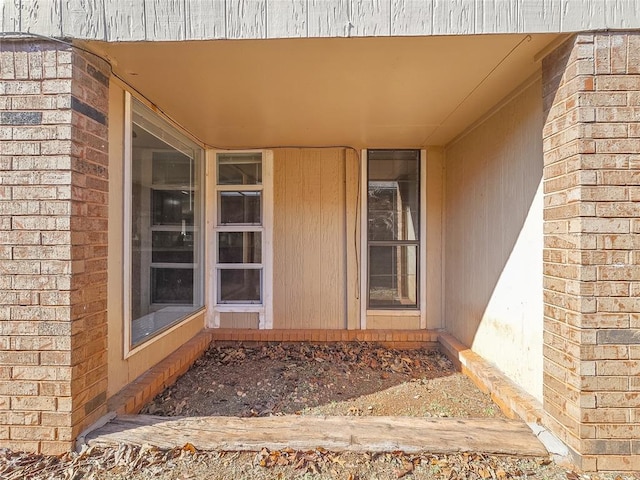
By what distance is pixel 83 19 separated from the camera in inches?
77.3

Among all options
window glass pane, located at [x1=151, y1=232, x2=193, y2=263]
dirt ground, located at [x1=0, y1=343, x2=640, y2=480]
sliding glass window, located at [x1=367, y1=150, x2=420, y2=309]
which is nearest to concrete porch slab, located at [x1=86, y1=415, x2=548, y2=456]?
dirt ground, located at [x1=0, y1=343, x2=640, y2=480]

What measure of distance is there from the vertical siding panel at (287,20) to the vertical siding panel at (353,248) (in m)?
2.34

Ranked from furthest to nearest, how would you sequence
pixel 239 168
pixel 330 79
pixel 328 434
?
1. pixel 239 168
2. pixel 330 79
3. pixel 328 434

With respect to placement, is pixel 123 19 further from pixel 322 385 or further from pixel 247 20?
pixel 322 385

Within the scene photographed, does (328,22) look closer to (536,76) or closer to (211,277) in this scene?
(536,76)

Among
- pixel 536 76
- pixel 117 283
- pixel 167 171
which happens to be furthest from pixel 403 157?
pixel 117 283

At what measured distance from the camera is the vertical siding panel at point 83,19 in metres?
1.96

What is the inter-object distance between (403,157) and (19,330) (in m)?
3.94

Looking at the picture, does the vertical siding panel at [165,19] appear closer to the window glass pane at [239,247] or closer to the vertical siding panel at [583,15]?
the vertical siding panel at [583,15]

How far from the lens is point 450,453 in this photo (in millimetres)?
1923

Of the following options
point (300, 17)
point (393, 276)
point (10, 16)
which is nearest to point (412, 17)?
point (300, 17)

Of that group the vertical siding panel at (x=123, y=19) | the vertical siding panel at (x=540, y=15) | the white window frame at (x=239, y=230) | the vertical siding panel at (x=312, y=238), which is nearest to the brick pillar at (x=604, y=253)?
the vertical siding panel at (x=540, y=15)

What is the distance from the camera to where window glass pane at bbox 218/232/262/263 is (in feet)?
14.1

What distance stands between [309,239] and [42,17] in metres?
3.00
